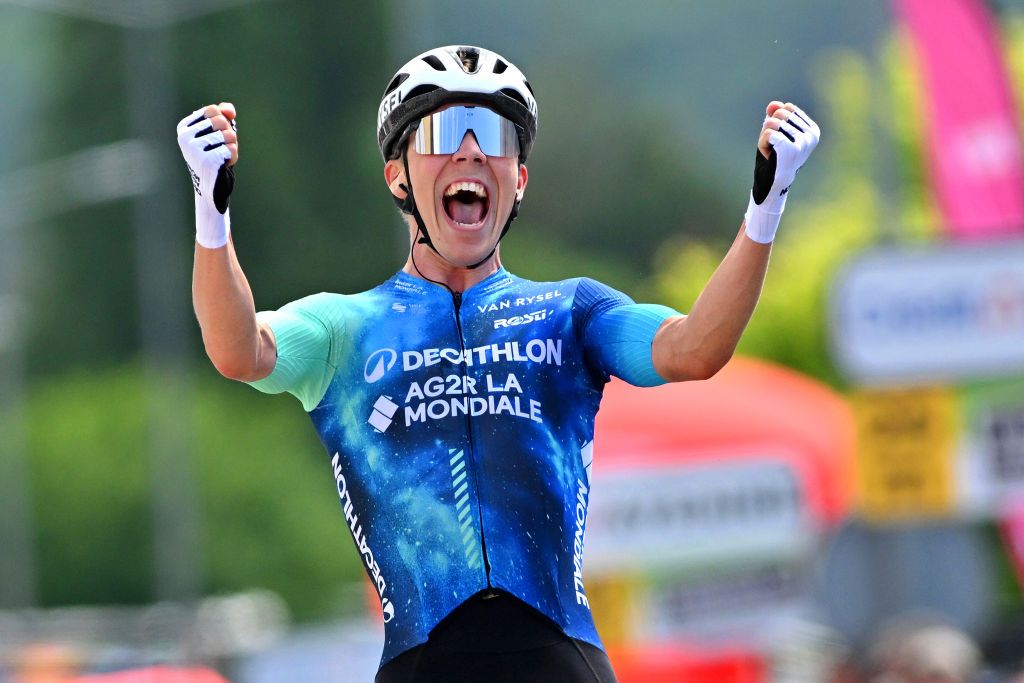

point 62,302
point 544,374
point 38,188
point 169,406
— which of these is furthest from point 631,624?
point 62,302

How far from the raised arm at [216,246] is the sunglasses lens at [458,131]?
0.53m

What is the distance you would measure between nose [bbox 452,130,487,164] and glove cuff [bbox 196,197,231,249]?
2.08 ft

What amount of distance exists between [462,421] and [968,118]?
1142 cm

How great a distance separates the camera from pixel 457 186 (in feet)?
15.1

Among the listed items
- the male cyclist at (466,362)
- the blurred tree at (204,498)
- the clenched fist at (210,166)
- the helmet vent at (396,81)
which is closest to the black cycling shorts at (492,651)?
the male cyclist at (466,362)

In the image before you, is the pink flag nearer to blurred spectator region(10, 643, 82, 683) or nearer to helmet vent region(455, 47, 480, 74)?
blurred spectator region(10, 643, 82, 683)

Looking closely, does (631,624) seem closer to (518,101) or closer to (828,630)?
(828,630)

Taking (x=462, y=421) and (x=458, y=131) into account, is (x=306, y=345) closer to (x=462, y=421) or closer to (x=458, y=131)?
(x=462, y=421)

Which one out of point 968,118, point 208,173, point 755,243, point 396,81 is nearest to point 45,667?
point 396,81

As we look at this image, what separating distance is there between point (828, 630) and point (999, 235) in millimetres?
3177

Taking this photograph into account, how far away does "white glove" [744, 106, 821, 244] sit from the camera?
4.25 metres

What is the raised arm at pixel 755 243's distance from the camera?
14.0 feet

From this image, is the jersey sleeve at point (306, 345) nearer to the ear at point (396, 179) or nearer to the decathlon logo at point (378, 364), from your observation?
the decathlon logo at point (378, 364)

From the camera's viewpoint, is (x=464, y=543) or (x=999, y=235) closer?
(x=464, y=543)
